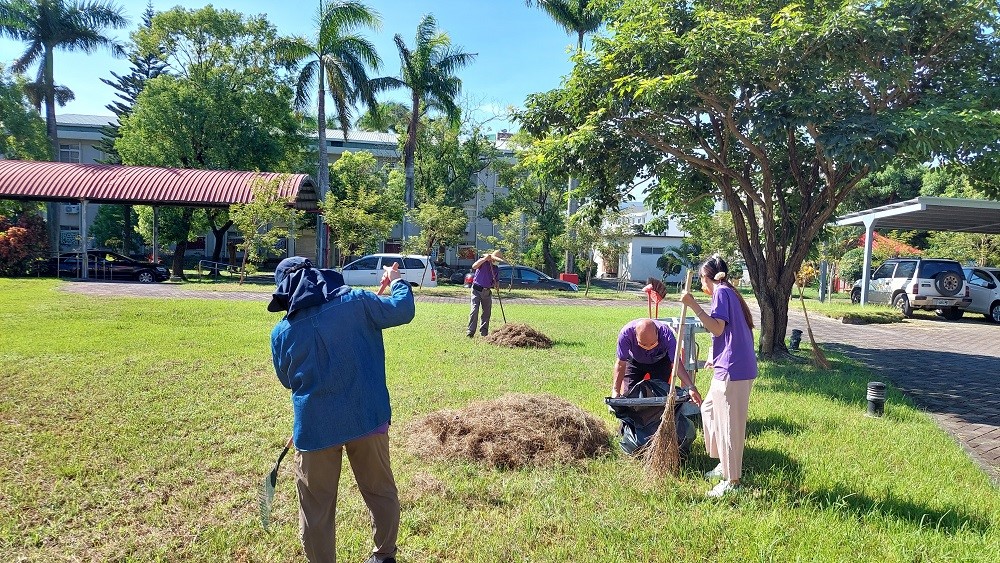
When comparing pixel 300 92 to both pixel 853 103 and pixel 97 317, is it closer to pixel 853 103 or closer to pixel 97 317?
pixel 97 317

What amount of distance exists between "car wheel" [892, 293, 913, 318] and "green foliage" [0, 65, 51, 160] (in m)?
39.4

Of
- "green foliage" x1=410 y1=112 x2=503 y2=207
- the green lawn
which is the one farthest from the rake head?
"green foliage" x1=410 y1=112 x2=503 y2=207

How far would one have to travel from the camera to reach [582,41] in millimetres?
27688

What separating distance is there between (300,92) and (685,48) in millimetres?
20542

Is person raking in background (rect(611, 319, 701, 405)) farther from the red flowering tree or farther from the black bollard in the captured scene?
the red flowering tree

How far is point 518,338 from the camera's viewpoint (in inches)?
385

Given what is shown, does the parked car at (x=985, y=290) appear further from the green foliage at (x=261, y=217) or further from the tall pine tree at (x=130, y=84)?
the tall pine tree at (x=130, y=84)

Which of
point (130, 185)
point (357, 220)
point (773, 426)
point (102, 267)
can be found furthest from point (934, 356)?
point (102, 267)

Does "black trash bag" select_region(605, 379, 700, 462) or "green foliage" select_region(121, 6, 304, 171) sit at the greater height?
"green foliage" select_region(121, 6, 304, 171)

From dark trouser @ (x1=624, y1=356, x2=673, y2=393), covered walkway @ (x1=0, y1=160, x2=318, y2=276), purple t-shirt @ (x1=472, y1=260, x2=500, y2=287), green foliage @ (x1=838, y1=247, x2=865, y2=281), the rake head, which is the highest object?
covered walkway @ (x1=0, y1=160, x2=318, y2=276)

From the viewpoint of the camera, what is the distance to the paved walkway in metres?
6.01

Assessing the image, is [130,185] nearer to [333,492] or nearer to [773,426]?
[333,492]

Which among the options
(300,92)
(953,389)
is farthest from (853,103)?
(300,92)

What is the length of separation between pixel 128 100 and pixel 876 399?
46.0 m
